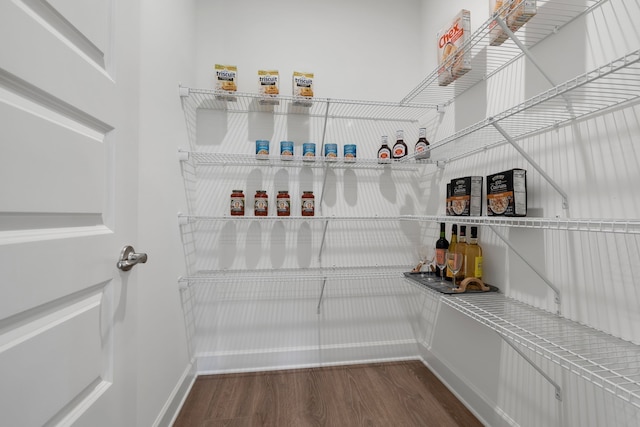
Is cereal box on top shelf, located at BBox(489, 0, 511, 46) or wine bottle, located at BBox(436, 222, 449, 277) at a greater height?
cereal box on top shelf, located at BBox(489, 0, 511, 46)

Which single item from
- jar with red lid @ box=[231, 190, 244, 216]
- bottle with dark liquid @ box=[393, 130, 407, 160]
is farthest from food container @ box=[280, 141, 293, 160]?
bottle with dark liquid @ box=[393, 130, 407, 160]

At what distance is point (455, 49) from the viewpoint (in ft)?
4.36

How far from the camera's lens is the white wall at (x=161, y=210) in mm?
1092

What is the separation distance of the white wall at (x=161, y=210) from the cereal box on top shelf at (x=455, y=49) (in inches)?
50.9

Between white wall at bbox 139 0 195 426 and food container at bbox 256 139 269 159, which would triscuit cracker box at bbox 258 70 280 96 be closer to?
food container at bbox 256 139 269 159

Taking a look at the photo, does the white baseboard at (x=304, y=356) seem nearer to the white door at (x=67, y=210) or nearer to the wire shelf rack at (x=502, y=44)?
the white door at (x=67, y=210)

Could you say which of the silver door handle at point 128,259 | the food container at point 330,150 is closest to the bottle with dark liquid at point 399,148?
the food container at point 330,150

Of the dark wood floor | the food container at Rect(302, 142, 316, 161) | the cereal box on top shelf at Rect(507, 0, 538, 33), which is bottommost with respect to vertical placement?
the dark wood floor

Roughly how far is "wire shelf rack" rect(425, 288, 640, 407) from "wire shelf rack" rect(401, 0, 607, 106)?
1.02 meters

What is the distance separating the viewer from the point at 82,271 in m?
0.57

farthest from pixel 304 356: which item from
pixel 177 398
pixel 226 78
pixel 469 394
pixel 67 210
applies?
pixel 226 78

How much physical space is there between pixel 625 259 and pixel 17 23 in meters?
1.49

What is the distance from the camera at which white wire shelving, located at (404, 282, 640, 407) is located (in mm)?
662

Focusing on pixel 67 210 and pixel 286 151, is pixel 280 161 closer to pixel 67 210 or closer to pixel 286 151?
pixel 286 151
